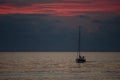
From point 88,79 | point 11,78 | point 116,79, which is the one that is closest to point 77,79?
point 88,79

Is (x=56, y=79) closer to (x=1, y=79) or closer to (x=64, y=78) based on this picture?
(x=64, y=78)

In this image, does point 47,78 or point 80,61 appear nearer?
point 47,78

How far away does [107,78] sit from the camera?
76.2 meters

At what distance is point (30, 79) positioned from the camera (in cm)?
7512

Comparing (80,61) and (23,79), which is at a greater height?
(80,61)

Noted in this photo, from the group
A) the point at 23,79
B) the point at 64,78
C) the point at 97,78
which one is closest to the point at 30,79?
the point at 23,79

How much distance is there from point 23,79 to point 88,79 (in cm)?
1147

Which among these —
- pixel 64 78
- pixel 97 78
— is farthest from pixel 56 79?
pixel 97 78

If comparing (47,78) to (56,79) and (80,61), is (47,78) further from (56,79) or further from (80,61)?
(80,61)

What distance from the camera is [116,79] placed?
246ft

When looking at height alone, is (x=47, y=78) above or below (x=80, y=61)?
below

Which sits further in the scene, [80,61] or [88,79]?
[80,61]

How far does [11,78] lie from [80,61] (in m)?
53.4

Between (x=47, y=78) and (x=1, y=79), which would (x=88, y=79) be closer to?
(x=47, y=78)
